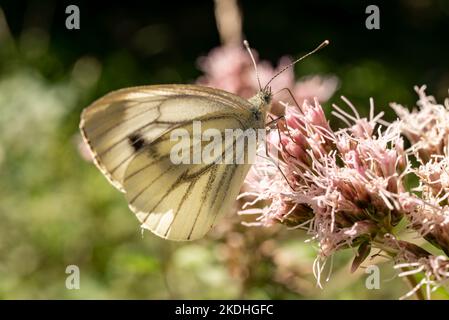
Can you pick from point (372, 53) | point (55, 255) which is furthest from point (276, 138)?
point (372, 53)

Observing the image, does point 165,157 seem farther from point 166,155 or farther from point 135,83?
point 135,83

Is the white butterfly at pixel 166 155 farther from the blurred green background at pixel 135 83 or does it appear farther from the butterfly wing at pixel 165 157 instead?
the blurred green background at pixel 135 83

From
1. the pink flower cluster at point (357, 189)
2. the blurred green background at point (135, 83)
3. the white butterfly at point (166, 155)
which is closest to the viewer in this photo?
the pink flower cluster at point (357, 189)

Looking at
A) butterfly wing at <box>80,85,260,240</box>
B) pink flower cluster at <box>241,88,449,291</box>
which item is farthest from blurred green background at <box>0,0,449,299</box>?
pink flower cluster at <box>241,88,449,291</box>

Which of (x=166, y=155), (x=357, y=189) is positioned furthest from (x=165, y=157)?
(x=357, y=189)

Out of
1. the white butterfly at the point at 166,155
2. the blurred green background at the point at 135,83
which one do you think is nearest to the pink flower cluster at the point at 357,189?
the white butterfly at the point at 166,155

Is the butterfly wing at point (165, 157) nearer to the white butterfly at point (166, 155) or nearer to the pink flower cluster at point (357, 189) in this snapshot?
the white butterfly at point (166, 155)

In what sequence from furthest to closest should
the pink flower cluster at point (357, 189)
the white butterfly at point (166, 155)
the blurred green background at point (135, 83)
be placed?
1. the blurred green background at point (135, 83)
2. the white butterfly at point (166, 155)
3. the pink flower cluster at point (357, 189)

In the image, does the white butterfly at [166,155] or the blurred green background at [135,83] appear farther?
the blurred green background at [135,83]
